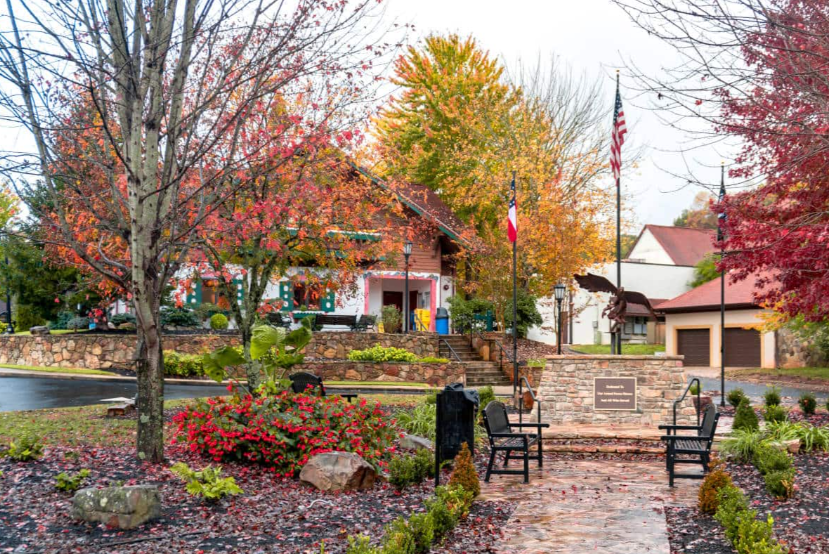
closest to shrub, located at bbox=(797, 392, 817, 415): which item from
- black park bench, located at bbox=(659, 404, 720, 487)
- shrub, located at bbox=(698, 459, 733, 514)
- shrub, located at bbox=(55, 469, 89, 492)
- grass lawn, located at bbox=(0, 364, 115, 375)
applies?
black park bench, located at bbox=(659, 404, 720, 487)

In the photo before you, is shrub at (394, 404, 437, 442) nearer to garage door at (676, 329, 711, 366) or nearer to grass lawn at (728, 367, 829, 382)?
grass lawn at (728, 367, 829, 382)

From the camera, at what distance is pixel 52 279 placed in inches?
1109

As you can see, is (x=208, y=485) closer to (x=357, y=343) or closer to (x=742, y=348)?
(x=357, y=343)

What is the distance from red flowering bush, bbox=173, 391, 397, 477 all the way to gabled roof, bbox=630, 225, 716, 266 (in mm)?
40969

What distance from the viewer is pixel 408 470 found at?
8234 mm

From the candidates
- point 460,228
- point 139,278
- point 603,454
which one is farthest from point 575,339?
point 139,278

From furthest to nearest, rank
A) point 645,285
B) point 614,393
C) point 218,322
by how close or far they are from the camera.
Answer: point 645,285 → point 218,322 → point 614,393

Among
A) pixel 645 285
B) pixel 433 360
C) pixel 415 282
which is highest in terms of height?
pixel 645 285

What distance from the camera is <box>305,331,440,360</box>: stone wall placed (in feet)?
86.5

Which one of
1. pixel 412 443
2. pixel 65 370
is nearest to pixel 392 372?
pixel 65 370

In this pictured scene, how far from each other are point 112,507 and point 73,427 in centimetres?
609

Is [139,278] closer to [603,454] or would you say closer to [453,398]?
[453,398]

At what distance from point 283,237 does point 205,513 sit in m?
7.19

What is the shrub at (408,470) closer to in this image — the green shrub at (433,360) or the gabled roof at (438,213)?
the green shrub at (433,360)
